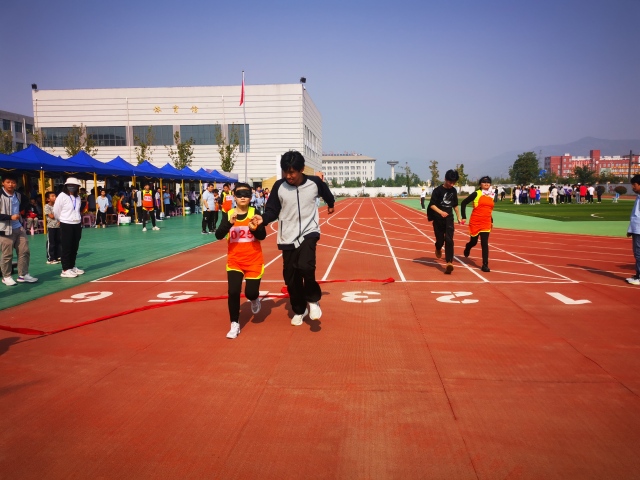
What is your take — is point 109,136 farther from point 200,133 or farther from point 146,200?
point 146,200

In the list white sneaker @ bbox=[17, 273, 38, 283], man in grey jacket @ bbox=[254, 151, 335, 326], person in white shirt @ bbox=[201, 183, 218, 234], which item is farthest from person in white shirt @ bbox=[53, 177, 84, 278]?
person in white shirt @ bbox=[201, 183, 218, 234]

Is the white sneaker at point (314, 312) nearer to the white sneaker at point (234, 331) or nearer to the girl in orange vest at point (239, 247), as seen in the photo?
the girl in orange vest at point (239, 247)

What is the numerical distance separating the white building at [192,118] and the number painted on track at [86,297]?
190 feet

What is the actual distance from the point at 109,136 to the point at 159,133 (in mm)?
6941

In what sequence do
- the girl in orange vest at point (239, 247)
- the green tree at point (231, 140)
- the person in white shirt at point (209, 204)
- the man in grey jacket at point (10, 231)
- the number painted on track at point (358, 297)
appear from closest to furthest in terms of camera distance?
the girl in orange vest at point (239, 247), the number painted on track at point (358, 297), the man in grey jacket at point (10, 231), the person in white shirt at point (209, 204), the green tree at point (231, 140)

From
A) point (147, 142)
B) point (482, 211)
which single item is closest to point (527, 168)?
point (147, 142)

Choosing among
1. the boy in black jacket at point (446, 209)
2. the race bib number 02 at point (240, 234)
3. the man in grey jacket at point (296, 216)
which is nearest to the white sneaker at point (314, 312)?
the man in grey jacket at point (296, 216)

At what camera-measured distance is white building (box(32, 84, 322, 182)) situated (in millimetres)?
65438

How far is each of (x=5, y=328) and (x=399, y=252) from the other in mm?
10287

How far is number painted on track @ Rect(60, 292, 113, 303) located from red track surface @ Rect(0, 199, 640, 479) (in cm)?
8

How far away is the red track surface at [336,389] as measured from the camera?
316 centimetres

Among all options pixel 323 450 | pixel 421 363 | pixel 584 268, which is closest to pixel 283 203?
pixel 421 363

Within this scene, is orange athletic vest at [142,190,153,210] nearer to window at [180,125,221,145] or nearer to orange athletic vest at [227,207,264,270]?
orange athletic vest at [227,207,264,270]

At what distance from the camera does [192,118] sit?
65.9 metres
